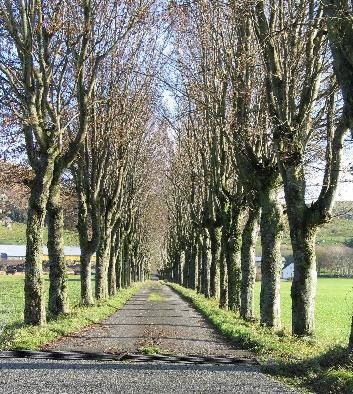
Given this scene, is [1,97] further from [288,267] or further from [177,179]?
[288,267]

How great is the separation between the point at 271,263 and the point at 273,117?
4530 mm

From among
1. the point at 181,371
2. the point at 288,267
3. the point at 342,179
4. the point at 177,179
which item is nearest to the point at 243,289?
the point at 342,179

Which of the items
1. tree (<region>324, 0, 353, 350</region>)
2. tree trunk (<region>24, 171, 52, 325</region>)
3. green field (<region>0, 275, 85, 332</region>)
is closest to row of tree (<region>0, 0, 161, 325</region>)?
tree trunk (<region>24, 171, 52, 325</region>)

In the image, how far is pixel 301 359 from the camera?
417 inches

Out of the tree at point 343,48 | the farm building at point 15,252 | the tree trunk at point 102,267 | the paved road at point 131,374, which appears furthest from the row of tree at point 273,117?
the farm building at point 15,252

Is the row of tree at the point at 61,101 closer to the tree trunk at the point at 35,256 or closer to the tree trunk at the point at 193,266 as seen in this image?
the tree trunk at the point at 35,256

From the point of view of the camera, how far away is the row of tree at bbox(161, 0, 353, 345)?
1411cm

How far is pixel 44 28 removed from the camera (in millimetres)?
16109

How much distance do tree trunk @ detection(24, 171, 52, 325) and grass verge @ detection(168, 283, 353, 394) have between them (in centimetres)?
512

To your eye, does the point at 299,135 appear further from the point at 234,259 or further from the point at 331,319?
the point at 331,319

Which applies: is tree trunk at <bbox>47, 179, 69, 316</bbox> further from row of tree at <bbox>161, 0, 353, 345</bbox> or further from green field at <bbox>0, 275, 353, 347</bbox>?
row of tree at <bbox>161, 0, 353, 345</bbox>

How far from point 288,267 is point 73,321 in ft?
533

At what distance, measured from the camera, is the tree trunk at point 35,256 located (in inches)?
602

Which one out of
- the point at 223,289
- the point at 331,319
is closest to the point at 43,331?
the point at 223,289
